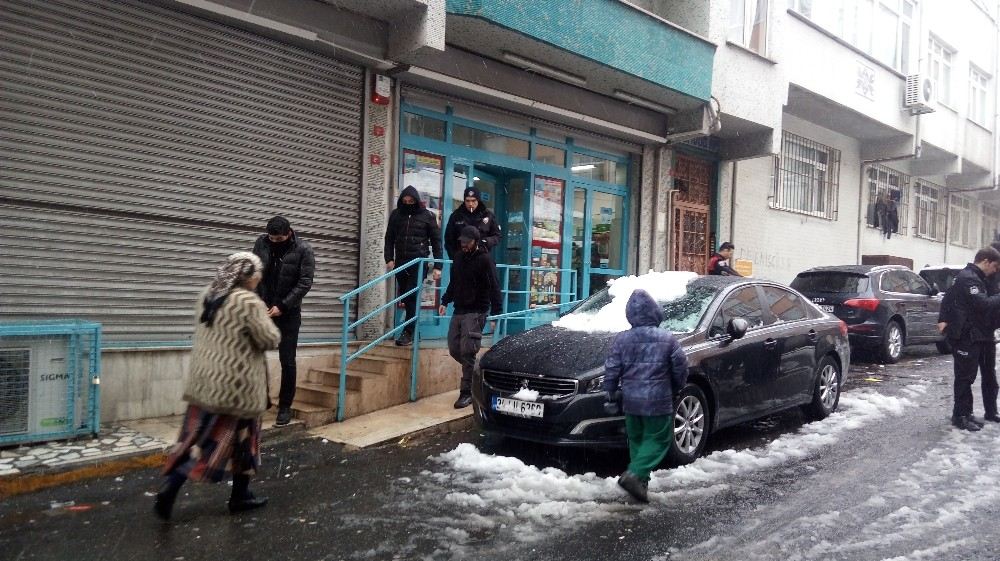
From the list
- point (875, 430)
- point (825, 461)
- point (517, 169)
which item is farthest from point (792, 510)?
point (517, 169)

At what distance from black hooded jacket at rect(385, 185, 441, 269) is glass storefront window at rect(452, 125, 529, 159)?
2.06 m

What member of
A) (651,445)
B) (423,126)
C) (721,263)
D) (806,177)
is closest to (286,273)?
(651,445)

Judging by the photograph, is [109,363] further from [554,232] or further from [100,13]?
[554,232]

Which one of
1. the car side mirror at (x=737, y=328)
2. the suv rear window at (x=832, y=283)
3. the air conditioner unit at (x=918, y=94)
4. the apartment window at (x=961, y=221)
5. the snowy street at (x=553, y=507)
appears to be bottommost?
the snowy street at (x=553, y=507)

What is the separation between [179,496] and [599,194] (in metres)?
8.86

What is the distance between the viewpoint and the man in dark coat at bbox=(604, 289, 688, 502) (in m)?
4.59

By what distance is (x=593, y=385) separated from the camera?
5246mm

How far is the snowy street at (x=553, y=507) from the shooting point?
12.8 ft

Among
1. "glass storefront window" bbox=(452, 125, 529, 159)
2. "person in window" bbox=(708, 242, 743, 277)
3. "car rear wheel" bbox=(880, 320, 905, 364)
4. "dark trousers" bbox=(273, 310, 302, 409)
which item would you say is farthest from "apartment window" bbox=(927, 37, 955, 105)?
"dark trousers" bbox=(273, 310, 302, 409)

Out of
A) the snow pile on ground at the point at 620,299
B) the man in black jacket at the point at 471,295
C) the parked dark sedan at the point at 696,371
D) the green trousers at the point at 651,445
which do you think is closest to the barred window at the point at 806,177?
the parked dark sedan at the point at 696,371

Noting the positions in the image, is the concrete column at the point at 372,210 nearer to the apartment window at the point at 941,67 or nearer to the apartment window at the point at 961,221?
the apartment window at the point at 941,67

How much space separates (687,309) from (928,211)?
2065 cm

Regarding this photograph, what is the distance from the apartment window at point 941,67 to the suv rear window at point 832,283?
38.7ft

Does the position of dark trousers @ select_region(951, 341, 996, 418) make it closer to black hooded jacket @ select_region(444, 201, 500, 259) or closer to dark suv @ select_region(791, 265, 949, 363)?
dark suv @ select_region(791, 265, 949, 363)
